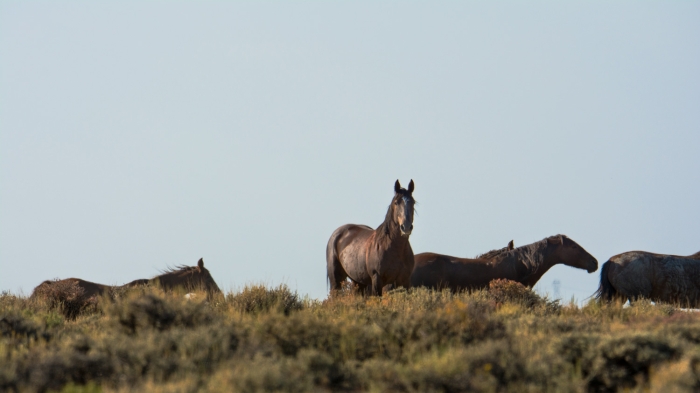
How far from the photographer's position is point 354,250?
1759 centimetres

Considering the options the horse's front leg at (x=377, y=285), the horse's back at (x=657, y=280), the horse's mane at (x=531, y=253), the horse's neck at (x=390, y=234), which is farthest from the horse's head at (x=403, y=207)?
the horse's back at (x=657, y=280)

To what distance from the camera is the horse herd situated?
637 inches

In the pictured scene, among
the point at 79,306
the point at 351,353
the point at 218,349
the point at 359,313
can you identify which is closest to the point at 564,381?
the point at 351,353

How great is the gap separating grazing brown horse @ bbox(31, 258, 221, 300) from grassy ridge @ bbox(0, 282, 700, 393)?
588cm

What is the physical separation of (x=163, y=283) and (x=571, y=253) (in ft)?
30.7

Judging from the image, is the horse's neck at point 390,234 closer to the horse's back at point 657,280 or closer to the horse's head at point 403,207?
the horse's head at point 403,207

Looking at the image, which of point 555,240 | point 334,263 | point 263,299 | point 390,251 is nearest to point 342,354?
point 263,299

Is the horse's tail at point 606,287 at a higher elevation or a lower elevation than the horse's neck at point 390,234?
lower

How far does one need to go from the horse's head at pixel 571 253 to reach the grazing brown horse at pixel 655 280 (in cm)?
194

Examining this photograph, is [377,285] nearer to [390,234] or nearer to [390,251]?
[390,251]

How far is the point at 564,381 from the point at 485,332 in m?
1.95

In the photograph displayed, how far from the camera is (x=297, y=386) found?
797 cm

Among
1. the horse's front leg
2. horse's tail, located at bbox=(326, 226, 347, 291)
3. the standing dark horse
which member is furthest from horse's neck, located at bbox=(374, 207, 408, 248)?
horse's tail, located at bbox=(326, 226, 347, 291)

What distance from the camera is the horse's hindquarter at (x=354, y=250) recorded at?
17.2 m
